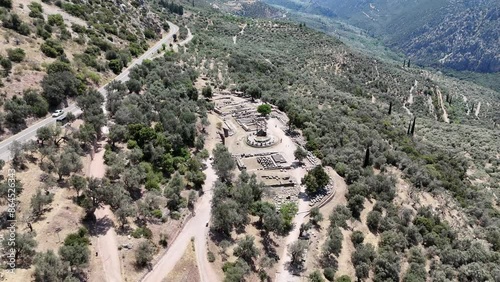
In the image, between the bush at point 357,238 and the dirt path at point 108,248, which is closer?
the dirt path at point 108,248

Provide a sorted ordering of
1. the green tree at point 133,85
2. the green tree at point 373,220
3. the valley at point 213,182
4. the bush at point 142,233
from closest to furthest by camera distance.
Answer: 1. the valley at point 213,182
2. the bush at point 142,233
3. the green tree at point 373,220
4. the green tree at point 133,85

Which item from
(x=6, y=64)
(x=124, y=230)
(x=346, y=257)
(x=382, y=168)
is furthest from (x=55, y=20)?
(x=346, y=257)

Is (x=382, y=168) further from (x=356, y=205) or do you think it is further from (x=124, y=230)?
(x=124, y=230)

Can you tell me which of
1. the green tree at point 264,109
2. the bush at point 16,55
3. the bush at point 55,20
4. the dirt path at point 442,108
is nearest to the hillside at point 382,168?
the dirt path at point 442,108

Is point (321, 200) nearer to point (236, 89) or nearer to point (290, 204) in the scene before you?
point (290, 204)

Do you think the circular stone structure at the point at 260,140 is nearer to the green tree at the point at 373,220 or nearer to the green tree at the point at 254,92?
the green tree at the point at 254,92

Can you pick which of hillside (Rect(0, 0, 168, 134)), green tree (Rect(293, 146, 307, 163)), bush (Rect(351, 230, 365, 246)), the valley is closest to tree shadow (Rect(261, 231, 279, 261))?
the valley
